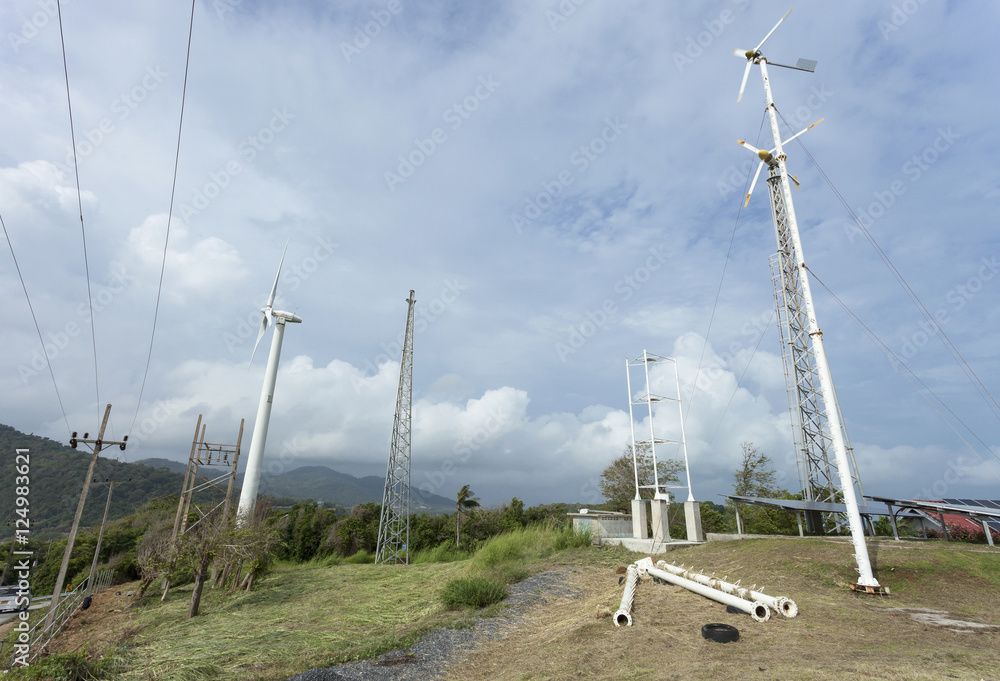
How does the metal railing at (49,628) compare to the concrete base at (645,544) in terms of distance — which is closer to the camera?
the metal railing at (49,628)

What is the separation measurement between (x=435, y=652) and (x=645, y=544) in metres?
12.6

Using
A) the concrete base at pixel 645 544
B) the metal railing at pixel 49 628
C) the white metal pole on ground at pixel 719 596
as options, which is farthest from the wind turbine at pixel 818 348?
the metal railing at pixel 49 628

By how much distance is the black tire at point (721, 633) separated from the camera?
781 cm

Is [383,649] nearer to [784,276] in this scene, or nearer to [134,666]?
[134,666]

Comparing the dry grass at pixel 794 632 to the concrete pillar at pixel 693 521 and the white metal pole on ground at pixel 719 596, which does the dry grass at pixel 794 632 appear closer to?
the white metal pole on ground at pixel 719 596

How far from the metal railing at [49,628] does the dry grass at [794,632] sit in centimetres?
1157

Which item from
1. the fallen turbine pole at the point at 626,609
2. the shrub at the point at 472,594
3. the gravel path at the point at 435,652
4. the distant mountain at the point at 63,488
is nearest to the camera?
the gravel path at the point at 435,652

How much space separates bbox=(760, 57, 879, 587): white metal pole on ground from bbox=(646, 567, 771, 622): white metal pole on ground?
3388 millimetres

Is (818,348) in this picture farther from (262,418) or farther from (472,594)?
(262,418)

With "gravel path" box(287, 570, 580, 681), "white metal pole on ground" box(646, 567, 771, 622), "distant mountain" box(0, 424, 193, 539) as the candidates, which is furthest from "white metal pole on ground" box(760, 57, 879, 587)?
"distant mountain" box(0, 424, 193, 539)

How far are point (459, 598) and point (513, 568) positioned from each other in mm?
4415

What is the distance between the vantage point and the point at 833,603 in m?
9.79

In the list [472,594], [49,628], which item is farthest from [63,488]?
[472,594]

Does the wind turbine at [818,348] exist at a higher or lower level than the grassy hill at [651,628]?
higher
